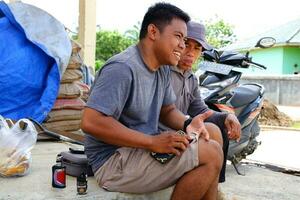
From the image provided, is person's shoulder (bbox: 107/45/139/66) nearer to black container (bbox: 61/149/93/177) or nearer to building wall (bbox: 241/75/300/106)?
black container (bbox: 61/149/93/177)

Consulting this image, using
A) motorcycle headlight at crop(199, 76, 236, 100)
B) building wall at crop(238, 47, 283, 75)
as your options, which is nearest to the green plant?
building wall at crop(238, 47, 283, 75)

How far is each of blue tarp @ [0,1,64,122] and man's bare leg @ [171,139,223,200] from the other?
110 inches

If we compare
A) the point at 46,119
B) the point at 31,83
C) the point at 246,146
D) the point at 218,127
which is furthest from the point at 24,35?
the point at 218,127

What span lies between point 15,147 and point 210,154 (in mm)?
1316

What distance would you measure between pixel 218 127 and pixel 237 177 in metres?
1.80

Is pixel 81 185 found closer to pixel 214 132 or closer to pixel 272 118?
pixel 214 132

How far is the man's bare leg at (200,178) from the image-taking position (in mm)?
2238

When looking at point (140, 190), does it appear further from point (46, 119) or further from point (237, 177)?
point (46, 119)

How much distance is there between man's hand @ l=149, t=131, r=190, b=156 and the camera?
2.20 metres

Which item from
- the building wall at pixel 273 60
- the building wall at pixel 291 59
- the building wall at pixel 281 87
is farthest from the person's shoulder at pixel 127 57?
the building wall at pixel 291 59

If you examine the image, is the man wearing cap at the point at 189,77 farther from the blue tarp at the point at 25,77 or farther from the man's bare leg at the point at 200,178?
the blue tarp at the point at 25,77

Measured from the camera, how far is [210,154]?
2268 mm

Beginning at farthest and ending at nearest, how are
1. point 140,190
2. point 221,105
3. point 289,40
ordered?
point 289,40, point 221,105, point 140,190

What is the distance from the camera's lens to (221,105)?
4176 millimetres
